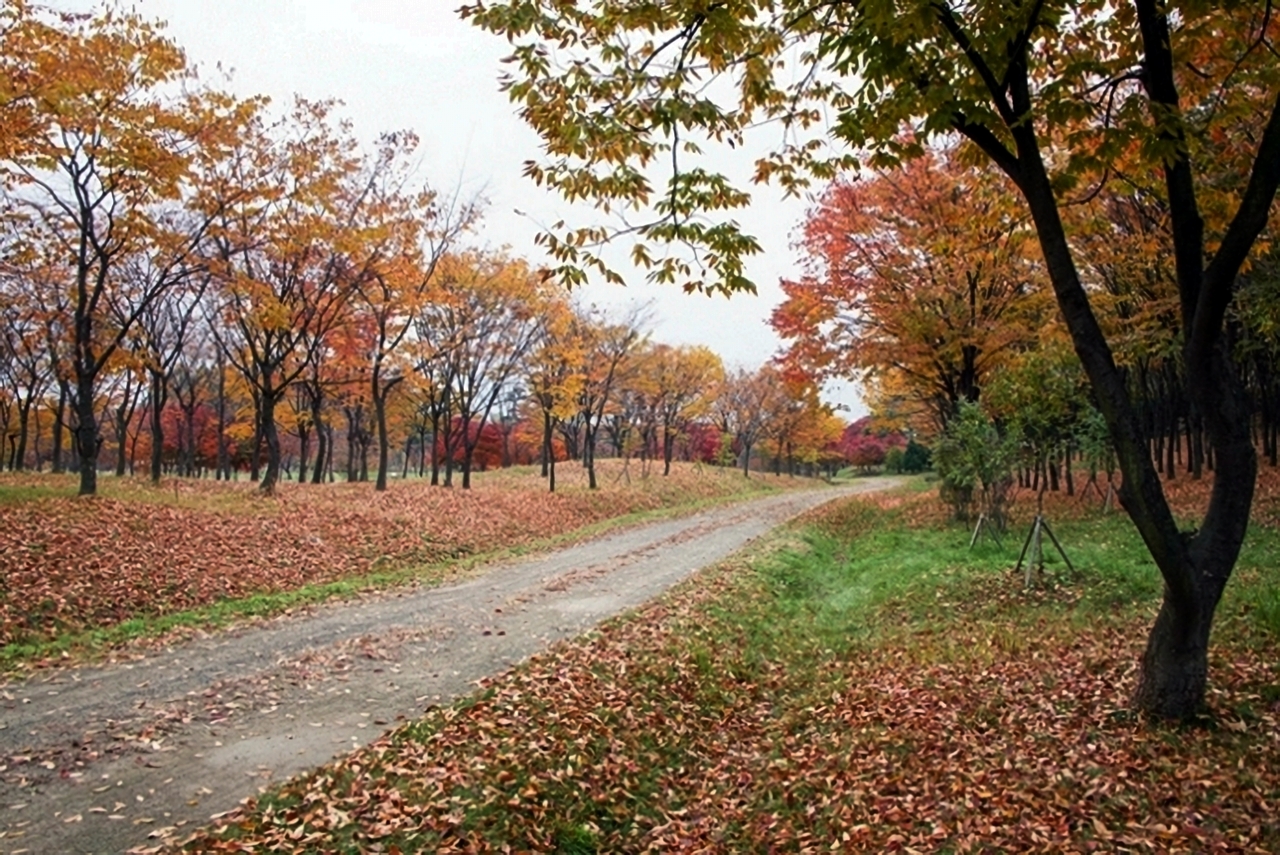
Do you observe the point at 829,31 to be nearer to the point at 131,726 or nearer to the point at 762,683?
the point at 762,683

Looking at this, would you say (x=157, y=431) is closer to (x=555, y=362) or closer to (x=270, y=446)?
(x=270, y=446)

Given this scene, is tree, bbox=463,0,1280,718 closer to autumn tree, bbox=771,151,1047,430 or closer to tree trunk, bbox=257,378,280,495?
autumn tree, bbox=771,151,1047,430

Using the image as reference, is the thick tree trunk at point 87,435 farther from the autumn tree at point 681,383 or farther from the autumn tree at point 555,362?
the autumn tree at point 681,383

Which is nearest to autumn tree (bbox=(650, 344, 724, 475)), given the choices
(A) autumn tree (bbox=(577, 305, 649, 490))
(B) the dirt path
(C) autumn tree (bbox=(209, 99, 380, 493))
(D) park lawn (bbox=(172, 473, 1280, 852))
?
(A) autumn tree (bbox=(577, 305, 649, 490))

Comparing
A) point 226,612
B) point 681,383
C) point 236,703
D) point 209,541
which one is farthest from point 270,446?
point 681,383

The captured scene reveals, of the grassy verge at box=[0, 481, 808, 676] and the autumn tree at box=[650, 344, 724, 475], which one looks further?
the autumn tree at box=[650, 344, 724, 475]

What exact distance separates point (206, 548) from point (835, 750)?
38.5 ft

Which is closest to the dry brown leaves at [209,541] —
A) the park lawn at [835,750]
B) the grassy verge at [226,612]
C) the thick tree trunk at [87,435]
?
the grassy verge at [226,612]

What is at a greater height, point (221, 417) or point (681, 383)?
point (681, 383)

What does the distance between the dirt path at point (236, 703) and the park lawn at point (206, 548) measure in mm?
1446

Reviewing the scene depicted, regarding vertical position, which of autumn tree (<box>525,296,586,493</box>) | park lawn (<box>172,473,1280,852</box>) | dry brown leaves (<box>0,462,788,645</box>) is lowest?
park lawn (<box>172,473,1280,852</box>)

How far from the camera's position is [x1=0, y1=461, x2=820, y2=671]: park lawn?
9.73 meters

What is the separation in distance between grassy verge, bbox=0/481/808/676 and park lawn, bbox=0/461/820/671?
1.1 inches

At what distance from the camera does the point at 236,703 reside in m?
6.96
